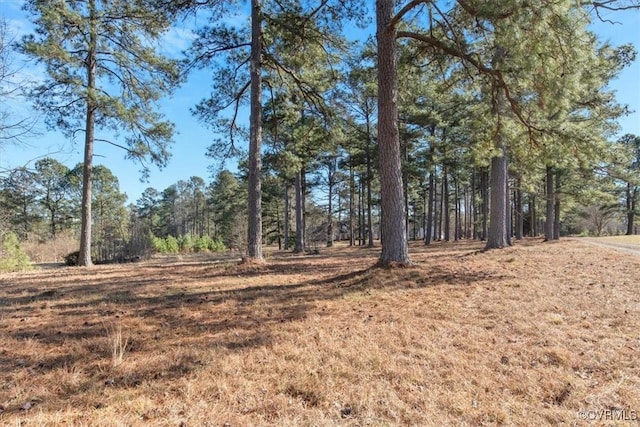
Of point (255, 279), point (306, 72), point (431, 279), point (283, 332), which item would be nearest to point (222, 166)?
point (306, 72)

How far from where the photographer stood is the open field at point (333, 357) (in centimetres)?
206

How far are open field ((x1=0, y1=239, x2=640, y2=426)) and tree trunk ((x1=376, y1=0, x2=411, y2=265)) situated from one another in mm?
1221

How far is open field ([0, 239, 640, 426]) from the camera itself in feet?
6.75

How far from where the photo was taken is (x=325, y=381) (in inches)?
94.9

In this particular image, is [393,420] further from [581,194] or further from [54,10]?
[581,194]

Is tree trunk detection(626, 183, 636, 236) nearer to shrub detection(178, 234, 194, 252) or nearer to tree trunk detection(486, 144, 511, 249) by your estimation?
tree trunk detection(486, 144, 511, 249)

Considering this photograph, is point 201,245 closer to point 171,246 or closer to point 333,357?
point 171,246

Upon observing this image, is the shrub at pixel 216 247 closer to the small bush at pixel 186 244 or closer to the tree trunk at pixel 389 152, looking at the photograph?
the small bush at pixel 186 244

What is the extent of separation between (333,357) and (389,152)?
4445mm

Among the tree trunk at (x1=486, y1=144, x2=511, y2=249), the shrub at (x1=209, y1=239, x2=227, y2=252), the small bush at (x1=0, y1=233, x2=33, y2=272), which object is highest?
the tree trunk at (x1=486, y1=144, x2=511, y2=249)

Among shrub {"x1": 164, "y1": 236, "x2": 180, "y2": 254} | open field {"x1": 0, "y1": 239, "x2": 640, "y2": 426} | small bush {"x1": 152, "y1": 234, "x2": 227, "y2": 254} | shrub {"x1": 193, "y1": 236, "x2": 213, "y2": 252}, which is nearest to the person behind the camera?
A: open field {"x1": 0, "y1": 239, "x2": 640, "y2": 426}

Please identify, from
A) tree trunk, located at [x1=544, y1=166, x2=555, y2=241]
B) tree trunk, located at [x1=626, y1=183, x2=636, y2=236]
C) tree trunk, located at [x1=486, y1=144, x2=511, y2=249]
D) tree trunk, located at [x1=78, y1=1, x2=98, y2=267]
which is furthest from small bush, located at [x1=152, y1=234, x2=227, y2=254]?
tree trunk, located at [x1=626, y1=183, x2=636, y2=236]

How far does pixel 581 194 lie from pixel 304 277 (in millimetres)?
17867

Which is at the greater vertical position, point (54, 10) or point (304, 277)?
point (54, 10)
